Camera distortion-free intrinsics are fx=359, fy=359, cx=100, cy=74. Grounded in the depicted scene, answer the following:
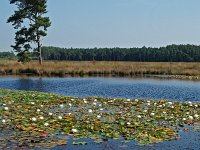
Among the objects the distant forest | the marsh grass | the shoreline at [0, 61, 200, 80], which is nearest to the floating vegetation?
the shoreline at [0, 61, 200, 80]

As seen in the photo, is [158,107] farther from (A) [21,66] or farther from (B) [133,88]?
(A) [21,66]

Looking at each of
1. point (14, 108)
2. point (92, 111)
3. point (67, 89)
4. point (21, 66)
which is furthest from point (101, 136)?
point (21, 66)

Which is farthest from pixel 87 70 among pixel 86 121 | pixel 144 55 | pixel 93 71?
pixel 144 55

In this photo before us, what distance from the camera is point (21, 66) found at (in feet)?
172

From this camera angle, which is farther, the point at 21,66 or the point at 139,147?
the point at 21,66

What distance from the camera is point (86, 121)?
50.8 ft

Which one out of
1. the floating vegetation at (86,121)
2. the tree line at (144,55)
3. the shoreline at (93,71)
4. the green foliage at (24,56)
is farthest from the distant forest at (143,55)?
the floating vegetation at (86,121)

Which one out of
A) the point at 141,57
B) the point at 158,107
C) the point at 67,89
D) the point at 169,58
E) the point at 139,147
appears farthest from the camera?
the point at 141,57

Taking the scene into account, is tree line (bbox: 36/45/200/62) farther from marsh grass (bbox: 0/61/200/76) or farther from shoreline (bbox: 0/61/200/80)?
shoreline (bbox: 0/61/200/80)

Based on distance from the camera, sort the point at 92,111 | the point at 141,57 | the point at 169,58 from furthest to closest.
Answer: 1. the point at 141,57
2. the point at 169,58
3. the point at 92,111

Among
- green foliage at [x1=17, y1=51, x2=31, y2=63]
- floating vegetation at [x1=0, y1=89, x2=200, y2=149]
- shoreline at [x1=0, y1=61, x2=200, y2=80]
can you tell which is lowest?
floating vegetation at [x1=0, y1=89, x2=200, y2=149]

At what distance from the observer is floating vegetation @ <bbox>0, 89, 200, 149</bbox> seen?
13062 millimetres

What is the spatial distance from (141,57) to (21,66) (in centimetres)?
10896

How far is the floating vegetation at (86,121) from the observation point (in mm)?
13062
